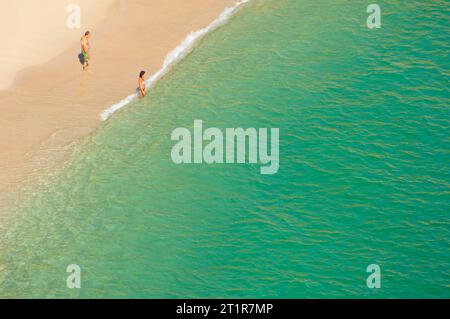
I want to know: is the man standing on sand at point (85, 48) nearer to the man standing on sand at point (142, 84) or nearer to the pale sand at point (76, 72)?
the pale sand at point (76, 72)

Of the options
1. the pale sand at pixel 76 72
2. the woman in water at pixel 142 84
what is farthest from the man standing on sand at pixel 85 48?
the woman in water at pixel 142 84

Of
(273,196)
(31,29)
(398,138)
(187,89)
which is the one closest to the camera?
(273,196)

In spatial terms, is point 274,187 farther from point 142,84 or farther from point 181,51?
point 181,51

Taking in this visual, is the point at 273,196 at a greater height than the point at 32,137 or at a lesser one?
lesser

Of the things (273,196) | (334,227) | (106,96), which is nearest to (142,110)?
(106,96)

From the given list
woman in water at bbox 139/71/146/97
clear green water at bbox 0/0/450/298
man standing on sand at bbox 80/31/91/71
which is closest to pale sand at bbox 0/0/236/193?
man standing on sand at bbox 80/31/91/71
